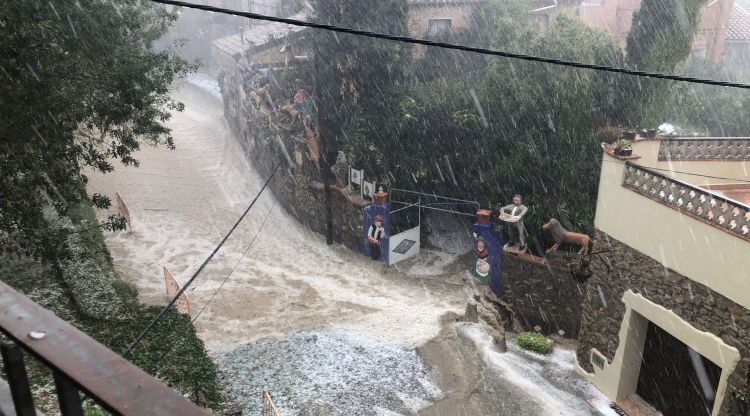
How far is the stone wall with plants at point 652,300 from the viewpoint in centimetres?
1057

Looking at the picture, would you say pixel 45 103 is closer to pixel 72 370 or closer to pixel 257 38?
pixel 72 370

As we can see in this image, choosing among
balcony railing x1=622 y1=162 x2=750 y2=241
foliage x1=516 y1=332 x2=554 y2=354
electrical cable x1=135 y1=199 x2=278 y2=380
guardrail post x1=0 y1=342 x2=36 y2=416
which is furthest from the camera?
foliage x1=516 y1=332 x2=554 y2=354

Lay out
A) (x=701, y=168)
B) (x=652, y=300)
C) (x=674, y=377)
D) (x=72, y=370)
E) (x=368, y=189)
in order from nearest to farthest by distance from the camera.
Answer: (x=72, y=370), (x=652, y=300), (x=674, y=377), (x=701, y=168), (x=368, y=189)

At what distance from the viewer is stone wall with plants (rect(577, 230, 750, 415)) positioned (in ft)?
34.7

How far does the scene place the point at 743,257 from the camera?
1022cm

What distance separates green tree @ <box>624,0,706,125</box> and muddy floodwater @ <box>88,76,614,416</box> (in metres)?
8.28

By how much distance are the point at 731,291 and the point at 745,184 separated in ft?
19.4

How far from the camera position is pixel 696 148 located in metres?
→ 14.6

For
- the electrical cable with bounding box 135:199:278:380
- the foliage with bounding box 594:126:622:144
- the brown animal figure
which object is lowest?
the electrical cable with bounding box 135:199:278:380

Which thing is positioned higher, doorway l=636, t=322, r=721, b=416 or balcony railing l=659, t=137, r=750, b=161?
balcony railing l=659, t=137, r=750, b=161

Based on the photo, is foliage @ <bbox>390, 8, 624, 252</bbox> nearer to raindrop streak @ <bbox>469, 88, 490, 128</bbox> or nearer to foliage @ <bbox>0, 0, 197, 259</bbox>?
raindrop streak @ <bbox>469, 88, 490, 128</bbox>

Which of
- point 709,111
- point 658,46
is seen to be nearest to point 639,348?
point 658,46

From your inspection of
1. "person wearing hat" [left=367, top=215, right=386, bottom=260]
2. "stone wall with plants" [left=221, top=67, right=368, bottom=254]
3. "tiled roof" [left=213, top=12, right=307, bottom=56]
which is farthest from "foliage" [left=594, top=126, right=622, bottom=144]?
→ "tiled roof" [left=213, top=12, right=307, bottom=56]

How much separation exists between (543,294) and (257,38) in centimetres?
2722
